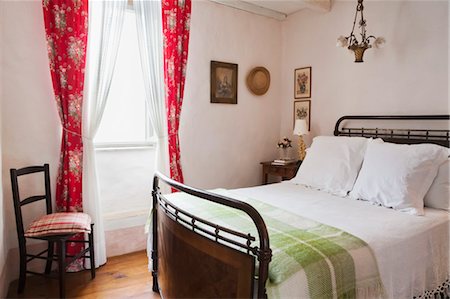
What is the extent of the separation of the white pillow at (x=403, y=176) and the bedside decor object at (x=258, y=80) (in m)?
1.78

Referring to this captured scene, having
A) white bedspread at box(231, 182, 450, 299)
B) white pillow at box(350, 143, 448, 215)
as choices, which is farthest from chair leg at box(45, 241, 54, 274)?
white pillow at box(350, 143, 448, 215)

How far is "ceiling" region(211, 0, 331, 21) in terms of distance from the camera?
333cm

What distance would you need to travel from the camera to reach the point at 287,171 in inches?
136

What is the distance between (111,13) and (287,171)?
2268 mm

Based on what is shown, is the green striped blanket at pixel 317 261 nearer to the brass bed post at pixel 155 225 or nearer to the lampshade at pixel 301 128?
the brass bed post at pixel 155 225

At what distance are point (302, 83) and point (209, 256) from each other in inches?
111

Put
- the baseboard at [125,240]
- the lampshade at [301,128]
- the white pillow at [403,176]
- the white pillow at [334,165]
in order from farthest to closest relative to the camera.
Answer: the lampshade at [301,128] < the baseboard at [125,240] < the white pillow at [334,165] < the white pillow at [403,176]

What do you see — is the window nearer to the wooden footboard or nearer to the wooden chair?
the wooden chair

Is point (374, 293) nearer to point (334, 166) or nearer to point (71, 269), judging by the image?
point (334, 166)

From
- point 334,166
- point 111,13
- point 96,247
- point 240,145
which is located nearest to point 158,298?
point 96,247

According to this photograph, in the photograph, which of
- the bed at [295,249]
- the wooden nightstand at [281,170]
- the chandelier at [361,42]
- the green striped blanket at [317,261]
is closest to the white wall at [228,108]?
the wooden nightstand at [281,170]

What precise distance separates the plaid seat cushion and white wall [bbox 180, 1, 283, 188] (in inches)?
47.8

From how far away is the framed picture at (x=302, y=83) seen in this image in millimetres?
3666

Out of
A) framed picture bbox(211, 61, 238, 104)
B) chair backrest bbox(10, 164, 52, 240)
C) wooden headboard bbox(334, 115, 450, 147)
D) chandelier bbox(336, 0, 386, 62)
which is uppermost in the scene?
chandelier bbox(336, 0, 386, 62)
